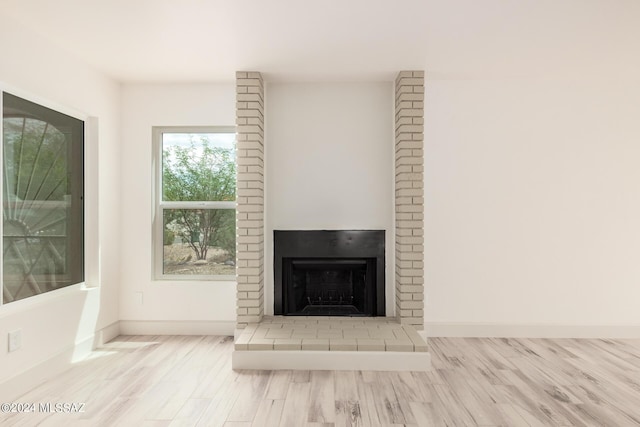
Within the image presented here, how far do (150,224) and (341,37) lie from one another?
267 cm

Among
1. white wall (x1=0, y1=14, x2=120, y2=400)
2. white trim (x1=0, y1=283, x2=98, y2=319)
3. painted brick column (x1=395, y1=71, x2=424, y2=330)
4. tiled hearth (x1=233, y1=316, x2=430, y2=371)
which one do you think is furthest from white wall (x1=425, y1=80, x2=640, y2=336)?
white trim (x1=0, y1=283, x2=98, y2=319)

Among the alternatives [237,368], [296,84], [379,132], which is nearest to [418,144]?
[379,132]

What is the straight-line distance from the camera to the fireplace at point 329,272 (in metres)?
4.36

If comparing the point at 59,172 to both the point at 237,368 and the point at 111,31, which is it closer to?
the point at 111,31

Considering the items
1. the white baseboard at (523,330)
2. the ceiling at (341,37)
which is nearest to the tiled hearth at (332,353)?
the white baseboard at (523,330)

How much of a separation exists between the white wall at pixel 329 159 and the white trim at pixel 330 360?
98cm

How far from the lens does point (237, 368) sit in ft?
11.3

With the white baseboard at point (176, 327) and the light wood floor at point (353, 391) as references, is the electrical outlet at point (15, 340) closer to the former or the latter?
the light wood floor at point (353, 391)

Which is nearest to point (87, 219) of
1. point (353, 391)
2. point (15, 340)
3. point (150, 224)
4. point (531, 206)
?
point (150, 224)

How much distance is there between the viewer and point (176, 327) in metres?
4.40

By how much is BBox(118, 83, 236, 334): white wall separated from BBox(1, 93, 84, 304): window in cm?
55

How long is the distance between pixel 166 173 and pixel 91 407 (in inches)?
95.4

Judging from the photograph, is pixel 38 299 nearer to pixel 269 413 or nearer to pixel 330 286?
pixel 269 413

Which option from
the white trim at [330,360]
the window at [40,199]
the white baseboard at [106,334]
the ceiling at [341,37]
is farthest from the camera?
the white baseboard at [106,334]
